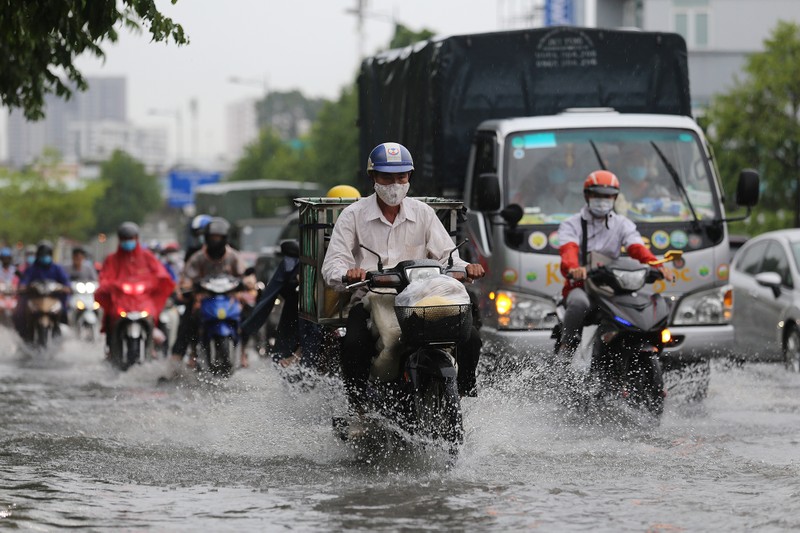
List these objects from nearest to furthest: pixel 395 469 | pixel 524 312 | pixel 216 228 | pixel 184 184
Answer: pixel 395 469 → pixel 524 312 → pixel 216 228 → pixel 184 184

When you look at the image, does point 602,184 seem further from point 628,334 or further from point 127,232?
point 127,232

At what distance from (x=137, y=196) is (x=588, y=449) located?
437ft

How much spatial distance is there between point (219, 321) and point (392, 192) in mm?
6053

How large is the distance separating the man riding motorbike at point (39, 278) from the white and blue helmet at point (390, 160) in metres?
12.3

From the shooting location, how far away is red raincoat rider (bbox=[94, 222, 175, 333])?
53.5 feet

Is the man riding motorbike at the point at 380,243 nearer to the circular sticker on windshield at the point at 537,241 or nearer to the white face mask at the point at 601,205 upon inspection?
the white face mask at the point at 601,205

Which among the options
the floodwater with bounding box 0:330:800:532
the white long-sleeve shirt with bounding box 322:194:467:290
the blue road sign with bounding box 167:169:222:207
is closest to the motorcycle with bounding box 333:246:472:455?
the floodwater with bounding box 0:330:800:532

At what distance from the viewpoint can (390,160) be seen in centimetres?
851

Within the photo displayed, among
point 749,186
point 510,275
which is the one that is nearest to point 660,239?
point 749,186

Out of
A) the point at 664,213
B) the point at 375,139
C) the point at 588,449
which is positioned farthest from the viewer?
the point at 375,139

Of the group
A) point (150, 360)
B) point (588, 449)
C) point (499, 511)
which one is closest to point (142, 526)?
point (499, 511)

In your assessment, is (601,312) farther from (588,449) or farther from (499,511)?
(499,511)

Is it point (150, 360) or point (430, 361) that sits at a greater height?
point (430, 361)

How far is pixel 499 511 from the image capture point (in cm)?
704
